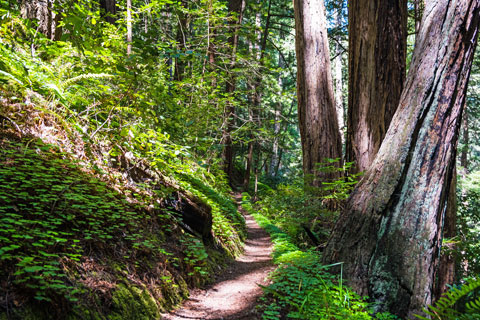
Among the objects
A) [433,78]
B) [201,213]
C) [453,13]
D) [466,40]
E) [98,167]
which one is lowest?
[201,213]

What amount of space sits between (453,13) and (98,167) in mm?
4338

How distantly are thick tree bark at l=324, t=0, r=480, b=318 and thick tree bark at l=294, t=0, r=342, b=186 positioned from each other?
9.70ft

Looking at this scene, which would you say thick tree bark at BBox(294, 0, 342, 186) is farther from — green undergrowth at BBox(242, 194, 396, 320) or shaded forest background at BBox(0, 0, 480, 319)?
green undergrowth at BBox(242, 194, 396, 320)

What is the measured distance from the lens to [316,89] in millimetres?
6164

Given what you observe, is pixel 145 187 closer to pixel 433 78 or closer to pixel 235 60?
pixel 433 78

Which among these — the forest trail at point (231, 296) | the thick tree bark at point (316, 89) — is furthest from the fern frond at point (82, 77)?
the thick tree bark at point (316, 89)

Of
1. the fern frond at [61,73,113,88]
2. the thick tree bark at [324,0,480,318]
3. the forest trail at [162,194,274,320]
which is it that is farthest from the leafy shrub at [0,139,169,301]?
the thick tree bark at [324,0,480,318]

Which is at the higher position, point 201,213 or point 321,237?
point 201,213

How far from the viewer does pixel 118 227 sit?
291 centimetres

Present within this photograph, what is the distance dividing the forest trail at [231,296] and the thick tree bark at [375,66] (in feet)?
7.98

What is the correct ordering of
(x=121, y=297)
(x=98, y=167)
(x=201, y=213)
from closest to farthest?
(x=121, y=297) < (x=98, y=167) < (x=201, y=213)

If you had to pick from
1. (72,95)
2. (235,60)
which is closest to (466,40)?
(72,95)

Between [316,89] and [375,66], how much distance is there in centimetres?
184

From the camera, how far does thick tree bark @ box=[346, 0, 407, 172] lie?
168 inches
